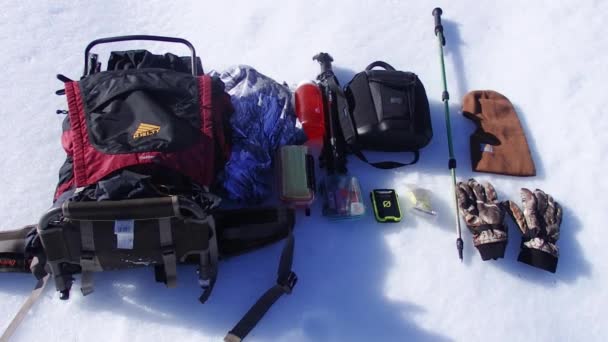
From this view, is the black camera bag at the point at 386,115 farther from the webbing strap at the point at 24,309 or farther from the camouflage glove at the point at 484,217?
the webbing strap at the point at 24,309

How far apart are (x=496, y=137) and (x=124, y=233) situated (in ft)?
7.10

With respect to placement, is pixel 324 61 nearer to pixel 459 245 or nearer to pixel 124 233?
pixel 459 245

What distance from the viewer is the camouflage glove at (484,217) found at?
239cm

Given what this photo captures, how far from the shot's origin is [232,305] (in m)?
2.18

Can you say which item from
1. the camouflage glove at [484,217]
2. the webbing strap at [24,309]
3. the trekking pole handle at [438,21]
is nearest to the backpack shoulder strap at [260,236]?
the webbing strap at [24,309]

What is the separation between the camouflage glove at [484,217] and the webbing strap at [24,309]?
2.06 metres

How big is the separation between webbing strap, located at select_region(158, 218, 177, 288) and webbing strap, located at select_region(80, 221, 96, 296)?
261 millimetres

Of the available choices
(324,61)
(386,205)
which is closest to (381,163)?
(386,205)

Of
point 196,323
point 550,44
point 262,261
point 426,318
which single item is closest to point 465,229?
point 426,318

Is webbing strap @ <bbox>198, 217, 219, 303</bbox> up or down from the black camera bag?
down

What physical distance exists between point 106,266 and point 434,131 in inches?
78.0

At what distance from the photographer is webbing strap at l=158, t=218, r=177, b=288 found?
1842 mm

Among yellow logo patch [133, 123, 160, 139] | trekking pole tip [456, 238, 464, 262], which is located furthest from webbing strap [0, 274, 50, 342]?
trekking pole tip [456, 238, 464, 262]

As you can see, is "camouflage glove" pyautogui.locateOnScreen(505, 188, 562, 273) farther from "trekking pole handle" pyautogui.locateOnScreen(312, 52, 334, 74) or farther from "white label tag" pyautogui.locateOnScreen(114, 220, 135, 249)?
"white label tag" pyautogui.locateOnScreen(114, 220, 135, 249)
